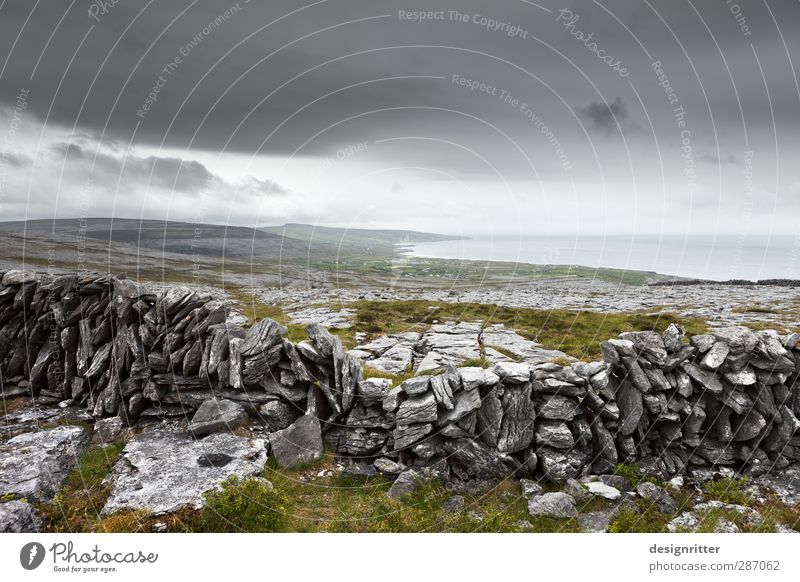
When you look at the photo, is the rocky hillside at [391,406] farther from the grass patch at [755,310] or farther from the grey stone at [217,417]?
the grass patch at [755,310]

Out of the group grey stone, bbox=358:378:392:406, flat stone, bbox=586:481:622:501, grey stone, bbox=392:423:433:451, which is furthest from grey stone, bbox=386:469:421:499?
flat stone, bbox=586:481:622:501

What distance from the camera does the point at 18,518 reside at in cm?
1027

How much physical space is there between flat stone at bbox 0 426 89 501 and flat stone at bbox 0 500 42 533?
2.67ft

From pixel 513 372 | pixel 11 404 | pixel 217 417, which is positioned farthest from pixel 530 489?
pixel 11 404

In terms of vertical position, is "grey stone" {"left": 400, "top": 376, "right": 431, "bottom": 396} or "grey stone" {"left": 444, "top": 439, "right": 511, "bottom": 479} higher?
"grey stone" {"left": 400, "top": 376, "right": 431, "bottom": 396}

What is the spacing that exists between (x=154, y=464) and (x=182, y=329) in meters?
5.07

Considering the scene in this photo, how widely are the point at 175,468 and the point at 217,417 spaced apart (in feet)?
7.43

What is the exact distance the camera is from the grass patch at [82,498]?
10.9m

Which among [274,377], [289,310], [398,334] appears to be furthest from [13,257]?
[274,377]

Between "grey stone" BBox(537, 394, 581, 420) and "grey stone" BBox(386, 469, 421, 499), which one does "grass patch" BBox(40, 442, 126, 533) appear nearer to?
"grey stone" BBox(386, 469, 421, 499)

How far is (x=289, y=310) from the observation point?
53.0 meters

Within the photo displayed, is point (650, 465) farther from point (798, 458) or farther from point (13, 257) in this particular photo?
point (13, 257)

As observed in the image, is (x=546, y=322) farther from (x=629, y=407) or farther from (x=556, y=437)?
(x=556, y=437)

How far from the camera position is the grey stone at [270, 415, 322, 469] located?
1378cm
